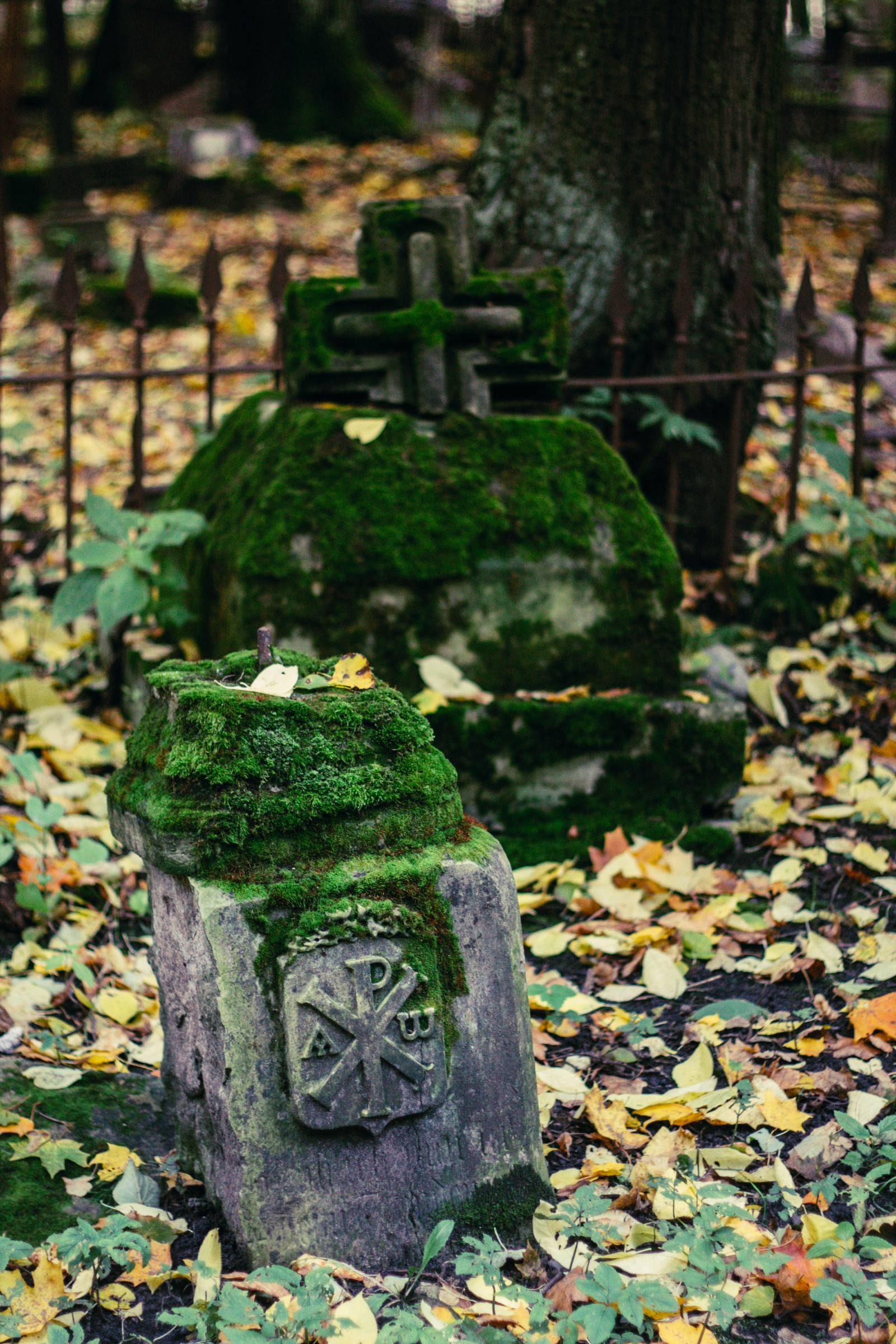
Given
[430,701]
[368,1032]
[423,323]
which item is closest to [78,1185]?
[368,1032]

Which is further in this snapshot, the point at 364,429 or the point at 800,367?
the point at 800,367

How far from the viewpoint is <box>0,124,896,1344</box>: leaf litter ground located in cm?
191

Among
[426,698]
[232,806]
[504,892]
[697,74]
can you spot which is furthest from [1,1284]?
[697,74]

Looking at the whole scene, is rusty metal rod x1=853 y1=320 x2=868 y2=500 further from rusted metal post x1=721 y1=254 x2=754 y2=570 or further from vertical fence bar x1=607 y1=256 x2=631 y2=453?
vertical fence bar x1=607 y1=256 x2=631 y2=453

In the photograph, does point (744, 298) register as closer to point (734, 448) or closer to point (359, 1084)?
point (734, 448)

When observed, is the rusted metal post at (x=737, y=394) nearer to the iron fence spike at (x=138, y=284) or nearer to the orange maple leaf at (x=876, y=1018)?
the iron fence spike at (x=138, y=284)

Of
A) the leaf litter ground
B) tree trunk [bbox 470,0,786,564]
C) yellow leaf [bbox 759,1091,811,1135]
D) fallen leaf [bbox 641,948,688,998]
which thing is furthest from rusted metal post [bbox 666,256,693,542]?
yellow leaf [bbox 759,1091,811,1135]

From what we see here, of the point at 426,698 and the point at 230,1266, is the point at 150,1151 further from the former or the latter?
the point at 426,698

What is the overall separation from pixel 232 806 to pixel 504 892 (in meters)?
0.49

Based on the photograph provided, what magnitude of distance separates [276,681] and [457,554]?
145cm

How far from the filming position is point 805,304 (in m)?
4.47

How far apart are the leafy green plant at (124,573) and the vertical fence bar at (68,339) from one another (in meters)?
0.26

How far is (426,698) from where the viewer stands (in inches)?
133

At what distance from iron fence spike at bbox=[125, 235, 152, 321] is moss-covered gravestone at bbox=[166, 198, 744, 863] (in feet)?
2.96
